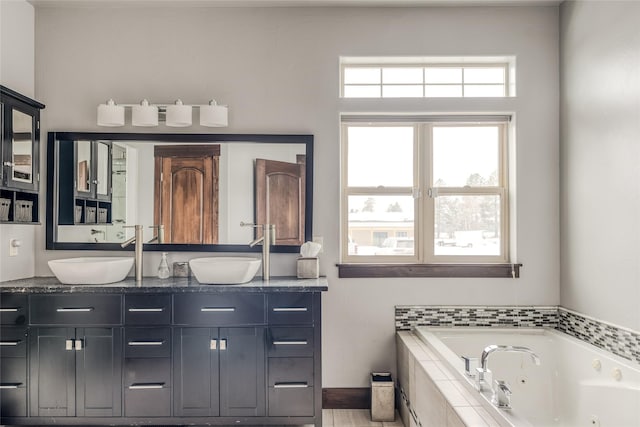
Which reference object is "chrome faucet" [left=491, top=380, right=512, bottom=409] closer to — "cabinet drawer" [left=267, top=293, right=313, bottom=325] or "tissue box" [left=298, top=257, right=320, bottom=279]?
"cabinet drawer" [left=267, top=293, right=313, bottom=325]

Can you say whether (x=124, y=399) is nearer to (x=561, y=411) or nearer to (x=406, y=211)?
(x=406, y=211)

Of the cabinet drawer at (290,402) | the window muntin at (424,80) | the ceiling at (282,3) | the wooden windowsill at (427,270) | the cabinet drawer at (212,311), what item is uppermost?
the ceiling at (282,3)

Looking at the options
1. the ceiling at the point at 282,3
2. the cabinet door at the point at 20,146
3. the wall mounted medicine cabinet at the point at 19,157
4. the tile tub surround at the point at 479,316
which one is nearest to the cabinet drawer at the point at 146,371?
the wall mounted medicine cabinet at the point at 19,157

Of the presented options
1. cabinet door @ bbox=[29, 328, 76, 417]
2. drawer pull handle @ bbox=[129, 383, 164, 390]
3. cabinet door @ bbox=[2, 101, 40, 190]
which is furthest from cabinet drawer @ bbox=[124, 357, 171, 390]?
cabinet door @ bbox=[2, 101, 40, 190]

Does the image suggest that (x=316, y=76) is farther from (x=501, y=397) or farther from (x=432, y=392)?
(x=501, y=397)

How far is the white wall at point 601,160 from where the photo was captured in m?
2.53

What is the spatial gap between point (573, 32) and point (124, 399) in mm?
3701

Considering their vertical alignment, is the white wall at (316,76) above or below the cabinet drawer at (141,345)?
above

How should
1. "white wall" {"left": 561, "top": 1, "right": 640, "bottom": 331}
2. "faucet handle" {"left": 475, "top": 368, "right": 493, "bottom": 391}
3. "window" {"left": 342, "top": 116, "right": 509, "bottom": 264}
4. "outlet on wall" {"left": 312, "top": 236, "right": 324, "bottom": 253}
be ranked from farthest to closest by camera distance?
"window" {"left": 342, "top": 116, "right": 509, "bottom": 264}, "outlet on wall" {"left": 312, "top": 236, "right": 324, "bottom": 253}, "white wall" {"left": 561, "top": 1, "right": 640, "bottom": 331}, "faucet handle" {"left": 475, "top": 368, "right": 493, "bottom": 391}

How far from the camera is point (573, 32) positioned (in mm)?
3156

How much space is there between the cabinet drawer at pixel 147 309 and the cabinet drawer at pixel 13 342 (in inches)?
24.3

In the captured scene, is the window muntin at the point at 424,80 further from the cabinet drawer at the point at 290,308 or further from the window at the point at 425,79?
the cabinet drawer at the point at 290,308

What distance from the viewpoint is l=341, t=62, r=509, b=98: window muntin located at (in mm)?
3486

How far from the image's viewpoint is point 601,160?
280 cm
